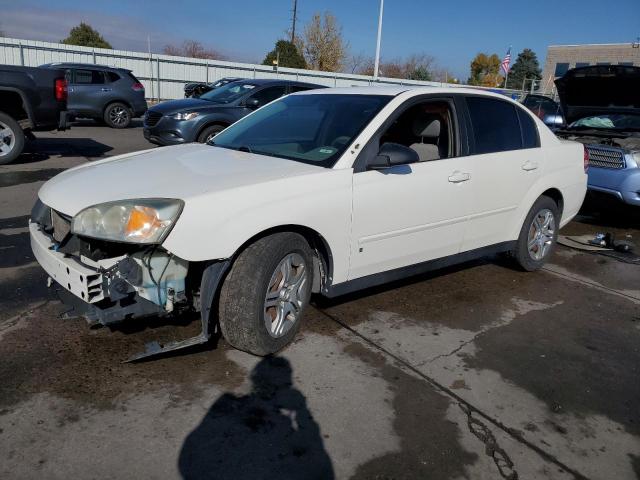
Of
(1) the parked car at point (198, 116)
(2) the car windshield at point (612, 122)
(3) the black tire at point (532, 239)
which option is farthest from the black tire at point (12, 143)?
(2) the car windshield at point (612, 122)

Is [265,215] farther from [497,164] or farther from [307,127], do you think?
[497,164]

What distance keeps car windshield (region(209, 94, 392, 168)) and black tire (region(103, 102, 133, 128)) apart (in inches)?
478

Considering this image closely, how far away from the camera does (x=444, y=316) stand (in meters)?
4.22

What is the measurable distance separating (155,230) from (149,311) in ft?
1.54

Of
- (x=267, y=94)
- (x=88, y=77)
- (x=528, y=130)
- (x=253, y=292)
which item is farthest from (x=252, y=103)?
(x=253, y=292)

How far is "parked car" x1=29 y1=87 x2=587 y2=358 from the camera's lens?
295cm

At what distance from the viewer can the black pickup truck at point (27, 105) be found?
8609 mm

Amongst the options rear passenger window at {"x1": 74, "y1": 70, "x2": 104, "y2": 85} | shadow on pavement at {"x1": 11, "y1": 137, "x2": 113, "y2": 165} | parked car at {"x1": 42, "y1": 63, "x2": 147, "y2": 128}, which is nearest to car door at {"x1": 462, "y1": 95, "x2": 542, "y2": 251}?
shadow on pavement at {"x1": 11, "y1": 137, "x2": 113, "y2": 165}

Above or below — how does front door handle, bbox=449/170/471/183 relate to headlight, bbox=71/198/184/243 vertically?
above

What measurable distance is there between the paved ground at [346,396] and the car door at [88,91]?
11592 millimetres

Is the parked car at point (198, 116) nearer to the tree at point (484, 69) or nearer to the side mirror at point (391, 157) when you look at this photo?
the side mirror at point (391, 157)

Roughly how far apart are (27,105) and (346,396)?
26.2 feet

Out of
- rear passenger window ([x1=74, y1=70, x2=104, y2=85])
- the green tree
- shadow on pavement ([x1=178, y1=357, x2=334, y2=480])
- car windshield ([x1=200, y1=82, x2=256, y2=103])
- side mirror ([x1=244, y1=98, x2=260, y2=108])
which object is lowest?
shadow on pavement ([x1=178, y1=357, x2=334, y2=480])

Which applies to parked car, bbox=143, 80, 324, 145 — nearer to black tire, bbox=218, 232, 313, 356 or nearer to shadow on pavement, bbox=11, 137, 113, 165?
shadow on pavement, bbox=11, 137, 113, 165
